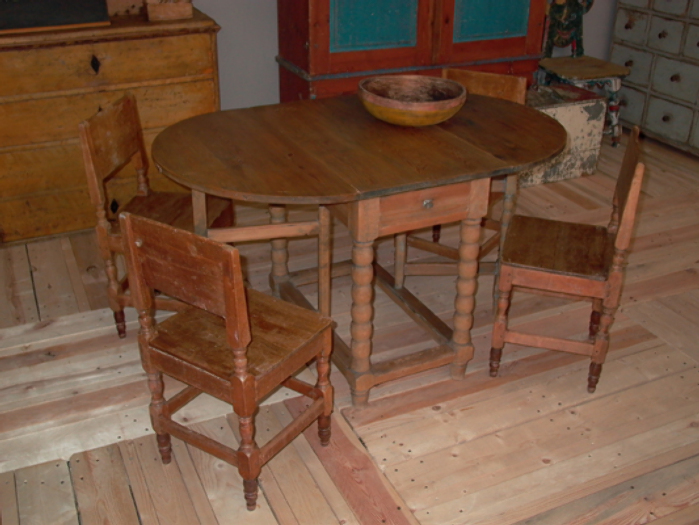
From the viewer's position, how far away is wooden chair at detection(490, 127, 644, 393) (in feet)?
8.15

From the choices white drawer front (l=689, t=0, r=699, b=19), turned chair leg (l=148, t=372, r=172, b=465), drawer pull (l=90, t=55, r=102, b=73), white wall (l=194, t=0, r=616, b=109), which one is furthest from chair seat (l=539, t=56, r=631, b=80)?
turned chair leg (l=148, t=372, r=172, b=465)

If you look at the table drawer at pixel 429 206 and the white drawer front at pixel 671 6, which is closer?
the table drawer at pixel 429 206

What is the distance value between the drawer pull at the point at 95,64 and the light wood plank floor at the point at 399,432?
1.00m

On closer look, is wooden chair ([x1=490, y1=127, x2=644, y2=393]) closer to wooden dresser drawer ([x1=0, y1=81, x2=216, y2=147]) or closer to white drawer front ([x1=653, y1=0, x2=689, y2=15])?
wooden dresser drawer ([x1=0, y1=81, x2=216, y2=147])

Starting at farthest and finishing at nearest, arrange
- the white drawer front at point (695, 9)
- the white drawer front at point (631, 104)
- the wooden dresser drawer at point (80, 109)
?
1. the white drawer front at point (631, 104)
2. the white drawer front at point (695, 9)
3. the wooden dresser drawer at point (80, 109)

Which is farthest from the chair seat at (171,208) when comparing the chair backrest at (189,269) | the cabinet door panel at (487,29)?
the cabinet door panel at (487,29)

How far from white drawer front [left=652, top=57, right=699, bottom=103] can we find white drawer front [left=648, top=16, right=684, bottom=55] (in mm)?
82

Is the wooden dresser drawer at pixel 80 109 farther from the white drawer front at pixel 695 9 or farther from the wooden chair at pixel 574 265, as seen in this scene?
the white drawer front at pixel 695 9

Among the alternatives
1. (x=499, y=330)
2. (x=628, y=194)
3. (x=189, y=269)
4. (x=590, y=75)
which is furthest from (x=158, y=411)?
(x=590, y=75)

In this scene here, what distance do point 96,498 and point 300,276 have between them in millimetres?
1321

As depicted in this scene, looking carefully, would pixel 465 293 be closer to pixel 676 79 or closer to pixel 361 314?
pixel 361 314

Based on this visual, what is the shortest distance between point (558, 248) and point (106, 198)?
1746mm

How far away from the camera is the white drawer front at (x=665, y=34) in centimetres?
476

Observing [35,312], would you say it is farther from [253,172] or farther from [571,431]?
[571,431]
